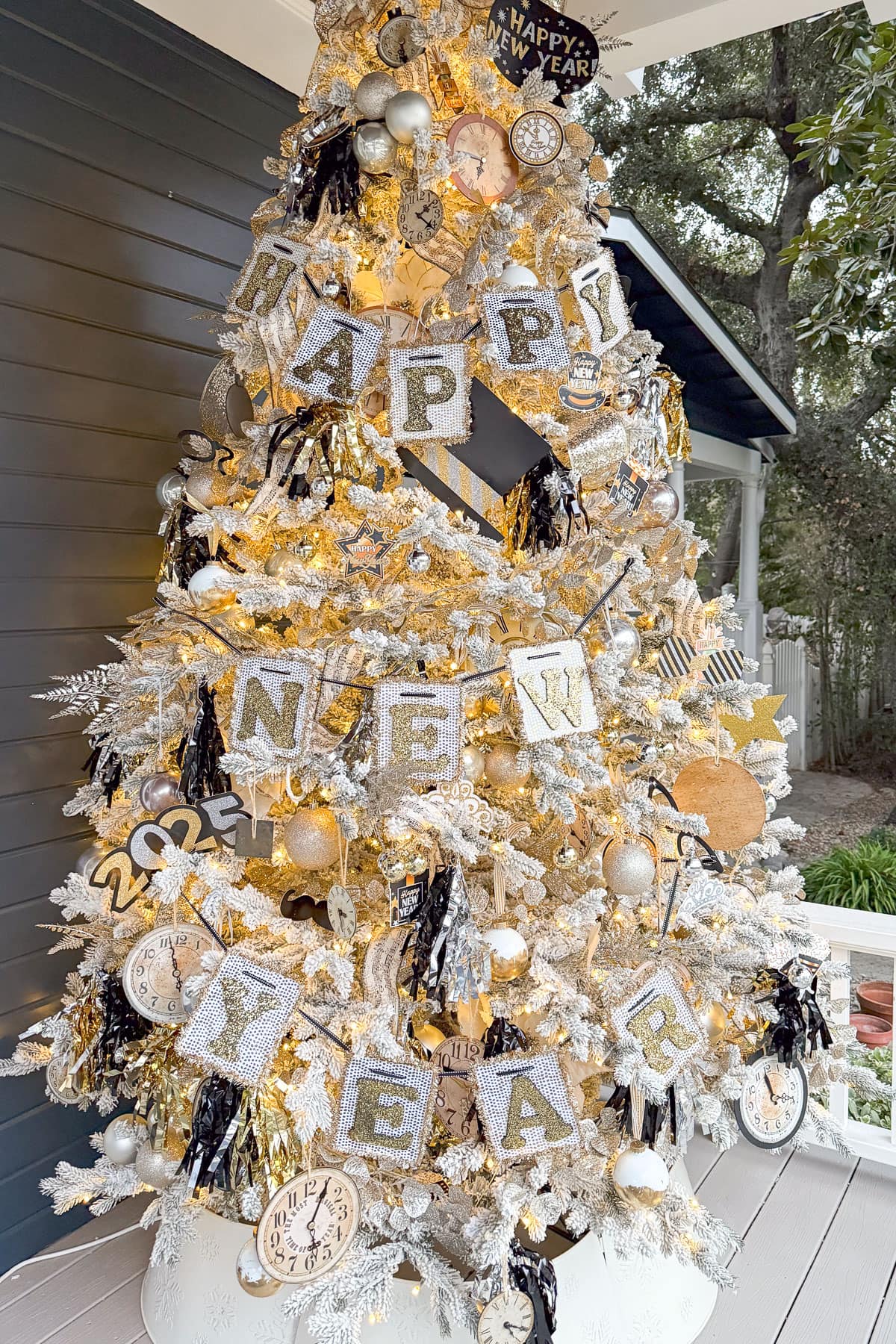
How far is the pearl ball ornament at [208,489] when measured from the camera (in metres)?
1.40

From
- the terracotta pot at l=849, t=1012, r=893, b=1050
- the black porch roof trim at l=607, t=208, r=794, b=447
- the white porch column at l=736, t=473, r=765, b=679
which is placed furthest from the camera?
the white porch column at l=736, t=473, r=765, b=679

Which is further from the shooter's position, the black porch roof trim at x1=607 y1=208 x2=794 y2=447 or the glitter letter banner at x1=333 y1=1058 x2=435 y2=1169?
the black porch roof trim at x1=607 y1=208 x2=794 y2=447

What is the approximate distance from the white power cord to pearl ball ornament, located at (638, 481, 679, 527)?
1.56 meters

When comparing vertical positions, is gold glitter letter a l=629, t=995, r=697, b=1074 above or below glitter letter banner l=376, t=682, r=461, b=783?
below

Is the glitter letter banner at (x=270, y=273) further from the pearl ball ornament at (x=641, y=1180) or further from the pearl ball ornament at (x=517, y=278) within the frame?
the pearl ball ornament at (x=641, y=1180)

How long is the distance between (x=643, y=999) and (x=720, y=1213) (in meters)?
0.81

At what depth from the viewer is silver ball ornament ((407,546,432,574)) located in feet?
4.00

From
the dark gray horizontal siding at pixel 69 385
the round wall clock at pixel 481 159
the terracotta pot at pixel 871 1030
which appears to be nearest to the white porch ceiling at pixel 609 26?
the dark gray horizontal siding at pixel 69 385

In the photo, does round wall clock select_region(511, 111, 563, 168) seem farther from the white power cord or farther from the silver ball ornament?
the white power cord

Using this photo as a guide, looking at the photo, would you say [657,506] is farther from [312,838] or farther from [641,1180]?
[641,1180]

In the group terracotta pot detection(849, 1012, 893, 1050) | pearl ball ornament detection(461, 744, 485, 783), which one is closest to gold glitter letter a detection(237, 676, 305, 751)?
pearl ball ornament detection(461, 744, 485, 783)

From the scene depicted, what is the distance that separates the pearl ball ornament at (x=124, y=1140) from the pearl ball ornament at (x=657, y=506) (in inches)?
49.7

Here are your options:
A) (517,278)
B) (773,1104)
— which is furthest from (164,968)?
(517,278)

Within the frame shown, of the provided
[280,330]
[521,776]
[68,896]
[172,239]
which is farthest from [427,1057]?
[172,239]
